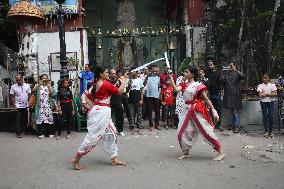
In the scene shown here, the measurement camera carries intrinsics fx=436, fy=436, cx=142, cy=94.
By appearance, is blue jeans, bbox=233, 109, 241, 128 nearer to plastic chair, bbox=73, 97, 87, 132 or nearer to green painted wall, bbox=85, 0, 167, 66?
plastic chair, bbox=73, 97, 87, 132

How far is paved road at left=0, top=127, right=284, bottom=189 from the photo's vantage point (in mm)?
6559

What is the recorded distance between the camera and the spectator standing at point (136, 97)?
507 inches

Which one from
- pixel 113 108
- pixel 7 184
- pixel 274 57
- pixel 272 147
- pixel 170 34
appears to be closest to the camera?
pixel 7 184

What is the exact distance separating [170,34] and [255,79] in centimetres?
404

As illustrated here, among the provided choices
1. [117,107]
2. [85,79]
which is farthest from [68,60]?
[117,107]

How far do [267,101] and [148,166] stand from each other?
16.1 ft

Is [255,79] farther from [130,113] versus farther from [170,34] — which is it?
[130,113]

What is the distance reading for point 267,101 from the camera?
37.4 ft

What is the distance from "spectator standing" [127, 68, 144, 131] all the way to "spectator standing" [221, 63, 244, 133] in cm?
247

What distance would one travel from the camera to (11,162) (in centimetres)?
860

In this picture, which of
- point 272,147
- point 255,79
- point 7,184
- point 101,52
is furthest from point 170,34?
point 7,184

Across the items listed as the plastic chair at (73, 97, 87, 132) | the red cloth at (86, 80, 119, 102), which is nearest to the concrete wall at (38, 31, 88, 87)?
the plastic chair at (73, 97, 87, 132)

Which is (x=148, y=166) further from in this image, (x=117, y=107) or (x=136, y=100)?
(x=136, y=100)

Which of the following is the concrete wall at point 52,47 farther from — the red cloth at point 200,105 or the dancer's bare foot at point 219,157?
the dancer's bare foot at point 219,157
